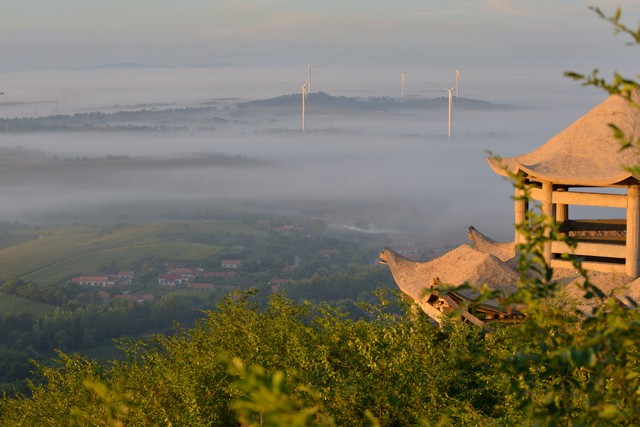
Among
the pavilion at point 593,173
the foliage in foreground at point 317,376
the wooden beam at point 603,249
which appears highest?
the pavilion at point 593,173

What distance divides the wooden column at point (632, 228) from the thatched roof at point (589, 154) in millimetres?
693

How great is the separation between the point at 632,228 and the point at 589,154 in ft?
7.51

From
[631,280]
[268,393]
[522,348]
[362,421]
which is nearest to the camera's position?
[268,393]

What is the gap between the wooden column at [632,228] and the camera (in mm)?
24281

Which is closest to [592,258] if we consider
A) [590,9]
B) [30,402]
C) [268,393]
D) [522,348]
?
[522,348]

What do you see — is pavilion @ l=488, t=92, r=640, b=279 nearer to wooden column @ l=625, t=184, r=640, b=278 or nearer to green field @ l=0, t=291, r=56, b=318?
wooden column @ l=625, t=184, r=640, b=278

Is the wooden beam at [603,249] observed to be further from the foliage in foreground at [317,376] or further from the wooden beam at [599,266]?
the foliage in foreground at [317,376]

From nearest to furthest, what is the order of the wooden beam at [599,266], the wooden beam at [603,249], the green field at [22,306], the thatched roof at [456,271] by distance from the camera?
the thatched roof at [456,271] → the wooden beam at [599,266] → the wooden beam at [603,249] → the green field at [22,306]

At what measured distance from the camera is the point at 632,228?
966 inches

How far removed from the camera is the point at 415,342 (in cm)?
2298

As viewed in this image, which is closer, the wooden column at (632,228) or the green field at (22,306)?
the wooden column at (632,228)

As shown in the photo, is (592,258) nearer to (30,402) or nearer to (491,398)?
(491,398)

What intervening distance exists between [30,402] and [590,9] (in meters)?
23.0

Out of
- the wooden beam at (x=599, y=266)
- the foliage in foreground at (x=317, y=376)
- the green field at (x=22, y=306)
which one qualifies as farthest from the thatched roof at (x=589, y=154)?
the green field at (x=22, y=306)
